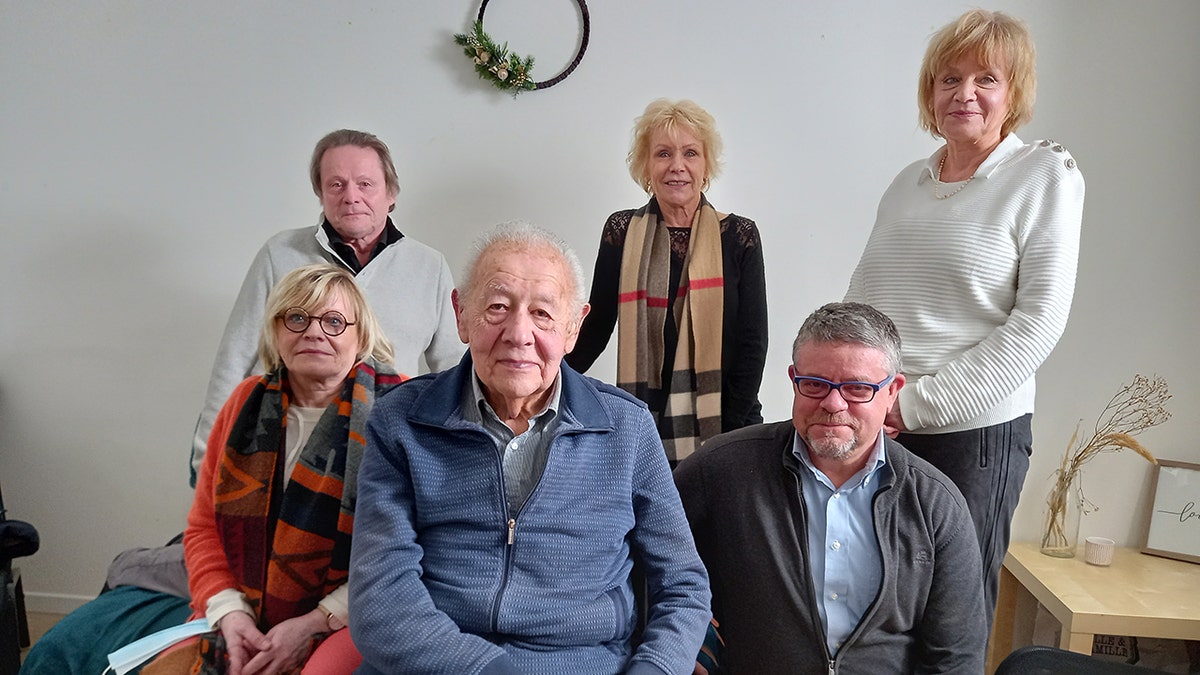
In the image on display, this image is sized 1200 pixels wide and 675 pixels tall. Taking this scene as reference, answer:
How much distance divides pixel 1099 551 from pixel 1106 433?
362mm

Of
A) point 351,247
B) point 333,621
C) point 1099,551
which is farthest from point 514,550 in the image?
point 1099,551

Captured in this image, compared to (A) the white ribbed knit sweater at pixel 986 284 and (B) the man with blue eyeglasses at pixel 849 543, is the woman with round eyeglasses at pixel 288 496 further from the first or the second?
(A) the white ribbed knit sweater at pixel 986 284

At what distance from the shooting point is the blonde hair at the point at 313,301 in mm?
1721

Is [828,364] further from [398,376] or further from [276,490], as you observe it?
[276,490]

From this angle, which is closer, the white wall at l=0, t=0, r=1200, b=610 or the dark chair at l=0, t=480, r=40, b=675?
the dark chair at l=0, t=480, r=40, b=675

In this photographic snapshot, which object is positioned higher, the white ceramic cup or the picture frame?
the picture frame

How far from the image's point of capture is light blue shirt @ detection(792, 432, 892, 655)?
150 cm

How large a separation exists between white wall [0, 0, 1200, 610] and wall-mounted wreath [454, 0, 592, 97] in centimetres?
3

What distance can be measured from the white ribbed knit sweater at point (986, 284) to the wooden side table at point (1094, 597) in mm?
743

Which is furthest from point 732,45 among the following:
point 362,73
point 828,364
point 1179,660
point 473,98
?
point 1179,660

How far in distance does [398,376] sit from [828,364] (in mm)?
912

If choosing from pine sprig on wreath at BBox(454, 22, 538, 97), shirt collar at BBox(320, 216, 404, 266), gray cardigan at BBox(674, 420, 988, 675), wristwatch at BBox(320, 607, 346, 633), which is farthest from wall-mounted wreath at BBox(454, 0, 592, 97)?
wristwatch at BBox(320, 607, 346, 633)

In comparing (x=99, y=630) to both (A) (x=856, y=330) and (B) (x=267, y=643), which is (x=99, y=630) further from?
(A) (x=856, y=330)

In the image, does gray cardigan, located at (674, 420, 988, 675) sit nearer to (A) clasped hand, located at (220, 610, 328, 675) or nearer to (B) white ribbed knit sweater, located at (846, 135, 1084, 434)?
(B) white ribbed knit sweater, located at (846, 135, 1084, 434)
